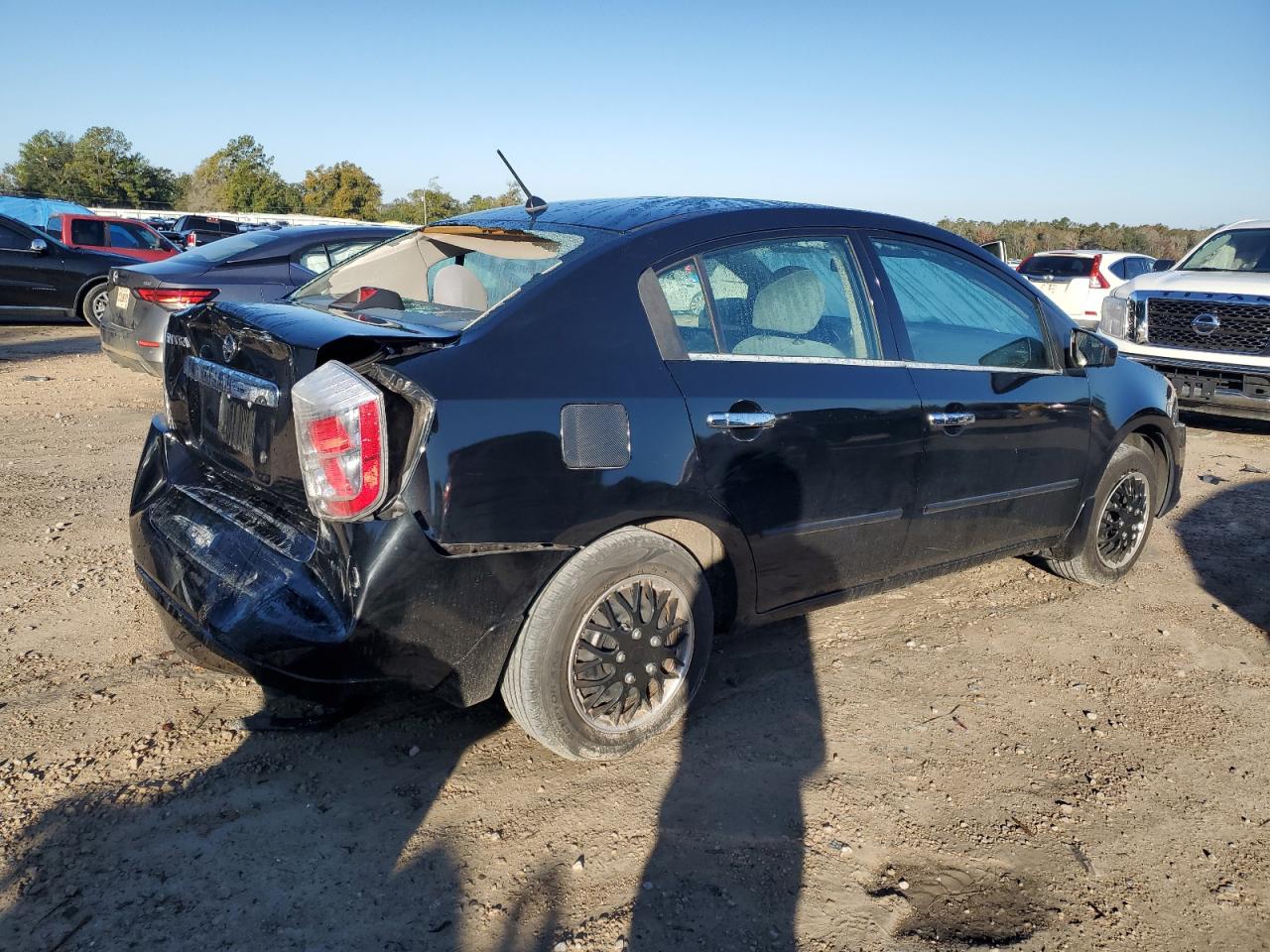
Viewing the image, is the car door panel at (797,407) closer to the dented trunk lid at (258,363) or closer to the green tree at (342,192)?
the dented trunk lid at (258,363)

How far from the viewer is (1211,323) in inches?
339

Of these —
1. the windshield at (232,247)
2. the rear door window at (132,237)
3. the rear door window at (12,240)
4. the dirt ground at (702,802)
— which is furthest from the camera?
the rear door window at (132,237)

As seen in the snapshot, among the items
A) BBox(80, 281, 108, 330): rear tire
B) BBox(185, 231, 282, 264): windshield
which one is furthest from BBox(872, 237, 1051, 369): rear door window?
BBox(80, 281, 108, 330): rear tire

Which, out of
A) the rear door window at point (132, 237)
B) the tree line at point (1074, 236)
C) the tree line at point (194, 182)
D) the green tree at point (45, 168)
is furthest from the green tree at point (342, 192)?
the rear door window at point (132, 237)

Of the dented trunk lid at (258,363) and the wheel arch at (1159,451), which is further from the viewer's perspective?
the wheel arch at (1159,451)

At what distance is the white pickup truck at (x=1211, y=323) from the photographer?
830 cm

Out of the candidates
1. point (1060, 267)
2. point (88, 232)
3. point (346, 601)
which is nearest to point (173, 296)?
point (346, 601)

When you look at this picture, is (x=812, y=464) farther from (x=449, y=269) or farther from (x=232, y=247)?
(x=232, y=247)

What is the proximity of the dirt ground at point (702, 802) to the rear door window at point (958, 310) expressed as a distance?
1.21 m

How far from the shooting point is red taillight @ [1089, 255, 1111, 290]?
53.4 feet

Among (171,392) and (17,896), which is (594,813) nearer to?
(17,896)

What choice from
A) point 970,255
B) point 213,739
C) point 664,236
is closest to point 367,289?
point 664,236

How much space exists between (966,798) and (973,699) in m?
0.72

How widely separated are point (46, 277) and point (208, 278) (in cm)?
715
